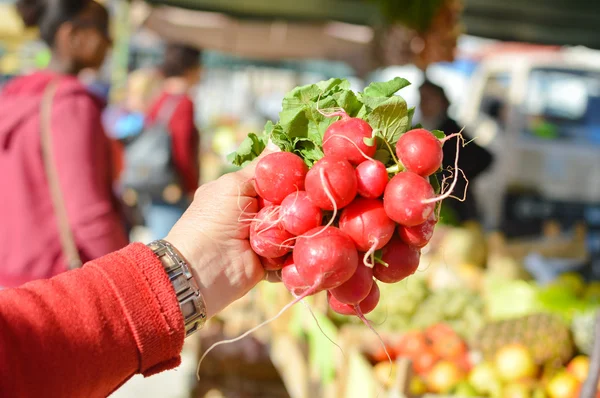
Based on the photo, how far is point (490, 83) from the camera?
670cm

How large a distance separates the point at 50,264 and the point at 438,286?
2687mm

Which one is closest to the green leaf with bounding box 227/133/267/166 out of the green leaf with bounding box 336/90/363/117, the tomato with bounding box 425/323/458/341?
the green leaf with bounding box 336/90/363/117

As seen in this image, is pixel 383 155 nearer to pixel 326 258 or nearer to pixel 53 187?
pixel 326 258

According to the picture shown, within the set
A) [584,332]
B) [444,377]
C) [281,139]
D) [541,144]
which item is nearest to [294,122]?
[281,139]

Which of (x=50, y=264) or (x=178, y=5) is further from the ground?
(x=178, y=5)

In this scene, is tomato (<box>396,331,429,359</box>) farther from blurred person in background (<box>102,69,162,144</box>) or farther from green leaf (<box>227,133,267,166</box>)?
blurred person in background (<box>102,69,162,144</box>)

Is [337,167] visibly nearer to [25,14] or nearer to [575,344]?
[25,14]

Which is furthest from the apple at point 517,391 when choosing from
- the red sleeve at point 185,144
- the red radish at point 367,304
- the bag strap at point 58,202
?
the red sleeve at point 185,144

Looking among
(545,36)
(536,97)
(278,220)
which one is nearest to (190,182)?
(278,220)

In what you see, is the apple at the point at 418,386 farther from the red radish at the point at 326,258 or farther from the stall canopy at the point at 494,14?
the stall canopy at the point at 494,14

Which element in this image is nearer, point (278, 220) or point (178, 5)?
point (278, 220)

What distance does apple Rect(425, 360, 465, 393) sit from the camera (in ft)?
8.43

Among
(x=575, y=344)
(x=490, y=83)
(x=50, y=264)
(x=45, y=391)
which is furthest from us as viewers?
(x=490, y=83)

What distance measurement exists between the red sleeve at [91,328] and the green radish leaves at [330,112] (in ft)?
1.42
